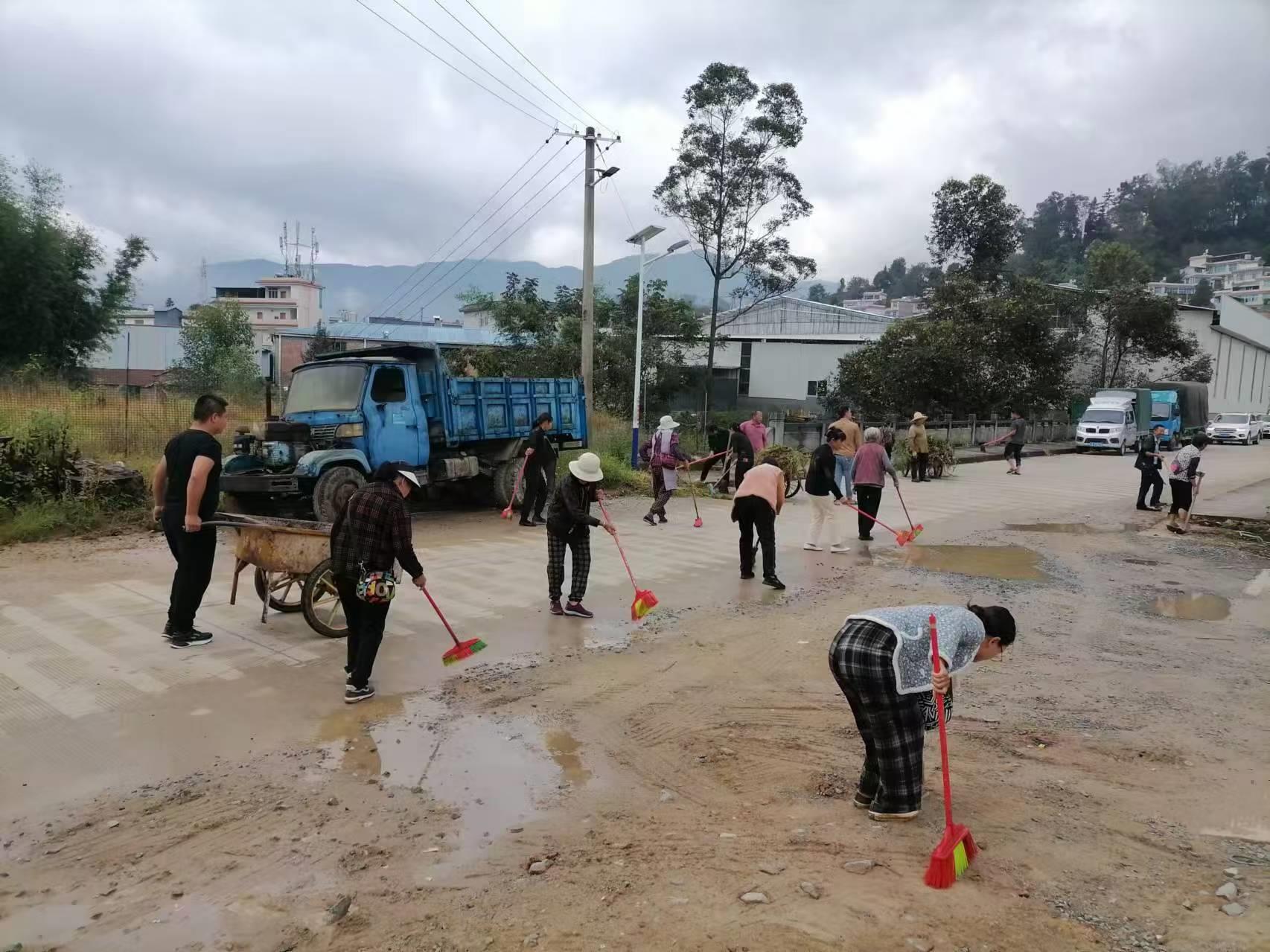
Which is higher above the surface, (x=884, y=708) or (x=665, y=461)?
(x=665, y=461)

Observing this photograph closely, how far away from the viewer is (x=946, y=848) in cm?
345

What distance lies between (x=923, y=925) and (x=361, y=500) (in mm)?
3771

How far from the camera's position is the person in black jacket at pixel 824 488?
10320 mm

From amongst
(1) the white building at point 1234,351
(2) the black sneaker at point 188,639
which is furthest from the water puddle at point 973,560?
(1) the white building at point 1234,351

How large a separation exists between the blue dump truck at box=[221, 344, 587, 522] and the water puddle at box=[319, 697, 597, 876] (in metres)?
5.58

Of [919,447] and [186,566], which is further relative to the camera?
[919,447]

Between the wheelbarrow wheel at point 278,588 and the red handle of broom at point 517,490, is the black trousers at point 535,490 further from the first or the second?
the wheelbarrow wheel at point 278,588

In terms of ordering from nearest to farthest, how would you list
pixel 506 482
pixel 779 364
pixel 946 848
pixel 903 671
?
pixel 946 848 → pixel 903 671 → pixel 506 482 → pixel 779 364

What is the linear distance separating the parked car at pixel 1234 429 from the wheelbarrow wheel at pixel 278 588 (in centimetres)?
4111

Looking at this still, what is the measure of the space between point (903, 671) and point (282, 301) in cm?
9207

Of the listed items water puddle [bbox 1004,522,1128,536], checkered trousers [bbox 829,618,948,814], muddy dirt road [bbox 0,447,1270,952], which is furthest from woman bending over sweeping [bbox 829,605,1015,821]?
water puddle [bbox 1004,522,1128,536]

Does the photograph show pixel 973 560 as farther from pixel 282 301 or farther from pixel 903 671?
pixel 282 301

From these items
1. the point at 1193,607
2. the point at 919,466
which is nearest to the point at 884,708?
the point at 1193,607

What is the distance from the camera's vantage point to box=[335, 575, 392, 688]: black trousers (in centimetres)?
538
